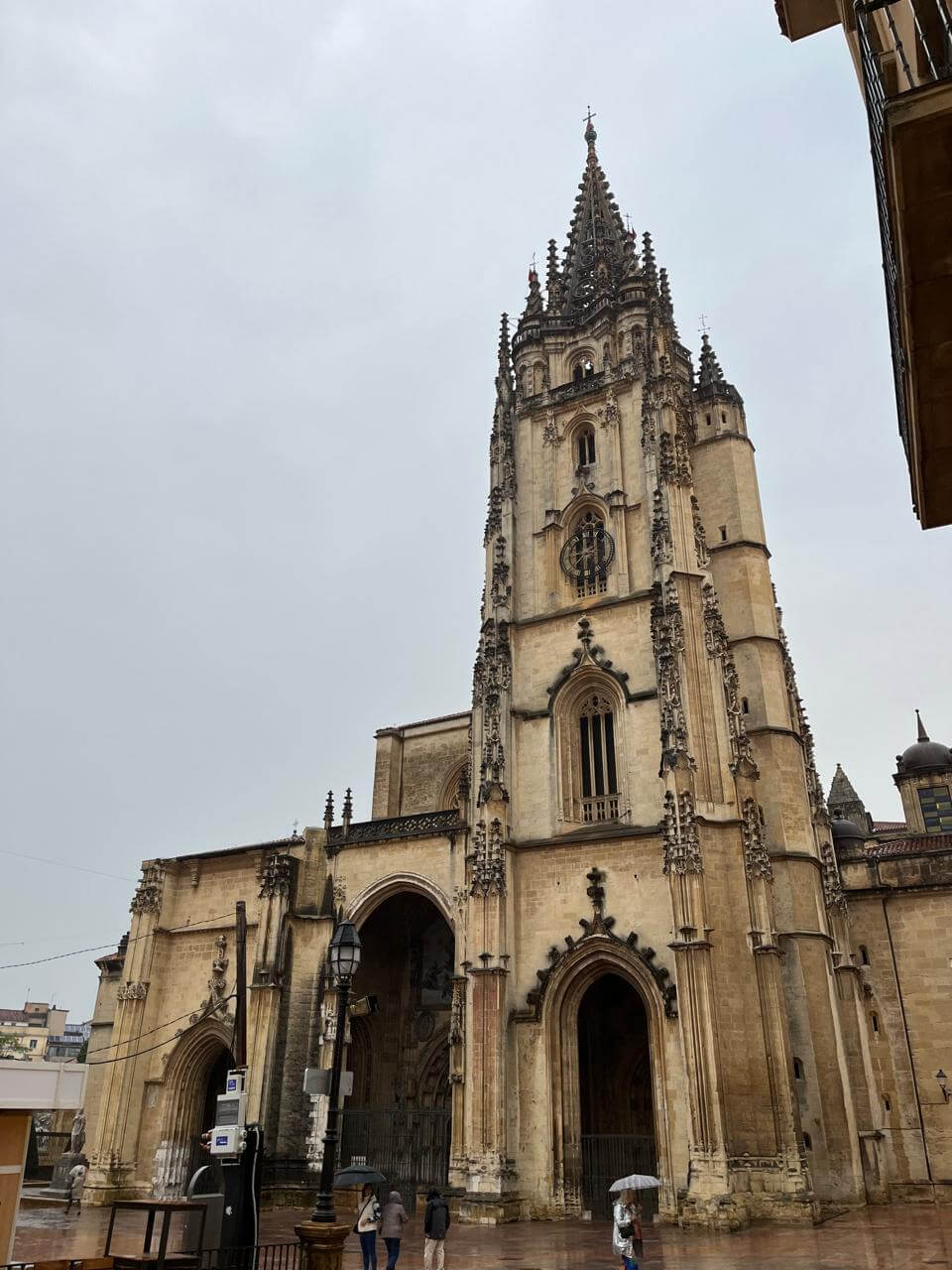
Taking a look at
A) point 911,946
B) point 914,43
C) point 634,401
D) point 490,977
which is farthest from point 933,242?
point 911,946

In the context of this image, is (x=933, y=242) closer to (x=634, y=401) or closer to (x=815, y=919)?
(x=815, y=919)

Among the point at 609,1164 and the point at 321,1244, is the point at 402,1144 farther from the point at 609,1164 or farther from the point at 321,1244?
the point at 321,1244

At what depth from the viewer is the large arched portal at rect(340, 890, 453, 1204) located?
27.0 metres

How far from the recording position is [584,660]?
1096 inches

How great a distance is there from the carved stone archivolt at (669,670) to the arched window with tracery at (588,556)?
267 centimetres

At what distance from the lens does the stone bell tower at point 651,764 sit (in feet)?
71.8

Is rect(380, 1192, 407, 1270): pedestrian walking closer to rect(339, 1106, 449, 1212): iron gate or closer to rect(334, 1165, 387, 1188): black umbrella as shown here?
rect(334, 1165, 387, 1188): black umbrella

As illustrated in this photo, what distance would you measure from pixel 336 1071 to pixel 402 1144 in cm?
1827

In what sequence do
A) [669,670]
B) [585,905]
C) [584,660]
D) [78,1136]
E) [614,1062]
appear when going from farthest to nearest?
1. [78,1136]
2. [584,660]
3. [614,1062]
4. [669,670]
5. [585,905]

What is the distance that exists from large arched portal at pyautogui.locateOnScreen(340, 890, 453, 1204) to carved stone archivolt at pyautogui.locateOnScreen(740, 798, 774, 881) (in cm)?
982

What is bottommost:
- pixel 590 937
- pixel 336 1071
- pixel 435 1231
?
pixel 435 1231

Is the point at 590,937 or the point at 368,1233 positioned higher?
the point at 590,937

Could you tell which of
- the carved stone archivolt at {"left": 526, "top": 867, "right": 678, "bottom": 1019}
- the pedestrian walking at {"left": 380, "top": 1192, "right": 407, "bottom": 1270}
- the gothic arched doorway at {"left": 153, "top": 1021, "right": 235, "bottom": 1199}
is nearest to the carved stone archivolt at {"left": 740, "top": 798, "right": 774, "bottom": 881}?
the carved stone archivolt at {"left": 526, "top": 867, "right": 678, "bottom": 1019}

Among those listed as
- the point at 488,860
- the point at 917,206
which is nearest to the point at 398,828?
the point at 488,860
